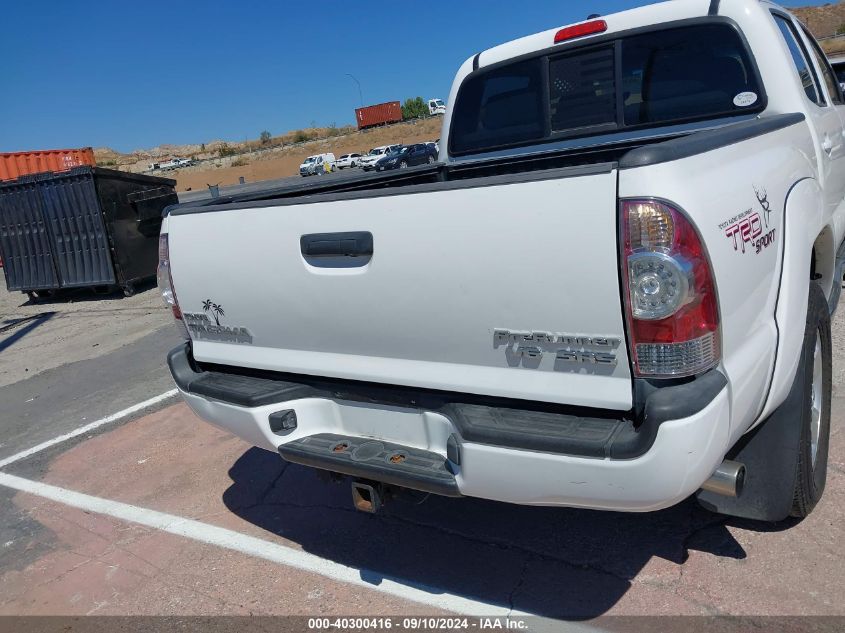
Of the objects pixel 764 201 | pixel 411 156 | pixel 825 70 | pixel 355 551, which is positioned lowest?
pixel 355 551

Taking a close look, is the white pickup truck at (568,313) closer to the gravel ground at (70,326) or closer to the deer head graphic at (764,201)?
the deer head graphic at (764,201)

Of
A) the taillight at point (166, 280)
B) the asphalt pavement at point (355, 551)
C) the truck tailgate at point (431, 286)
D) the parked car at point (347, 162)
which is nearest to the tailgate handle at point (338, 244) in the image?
the truck tailgate at point (431, 286)

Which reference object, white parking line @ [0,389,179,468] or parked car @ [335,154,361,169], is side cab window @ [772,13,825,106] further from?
parked car @ [335,154,361,169]

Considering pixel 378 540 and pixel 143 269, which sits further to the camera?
pixel 143 269

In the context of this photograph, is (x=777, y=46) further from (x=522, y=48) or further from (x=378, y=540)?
(x=378, y=540)

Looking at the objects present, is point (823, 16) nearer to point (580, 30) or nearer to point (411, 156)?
point (411, 156)

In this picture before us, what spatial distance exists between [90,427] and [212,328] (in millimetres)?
3158

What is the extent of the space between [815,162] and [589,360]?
1803mm

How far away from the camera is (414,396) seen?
8.52ft

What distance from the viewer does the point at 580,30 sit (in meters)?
3.99

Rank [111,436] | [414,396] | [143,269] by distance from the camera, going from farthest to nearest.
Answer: [143,269] → [111,436] → [414,396]

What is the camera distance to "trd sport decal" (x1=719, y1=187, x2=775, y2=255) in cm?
211

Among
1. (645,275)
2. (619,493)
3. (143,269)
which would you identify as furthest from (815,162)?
(143,269)

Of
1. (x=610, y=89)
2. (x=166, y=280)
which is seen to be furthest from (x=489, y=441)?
(x=610, y=89)
